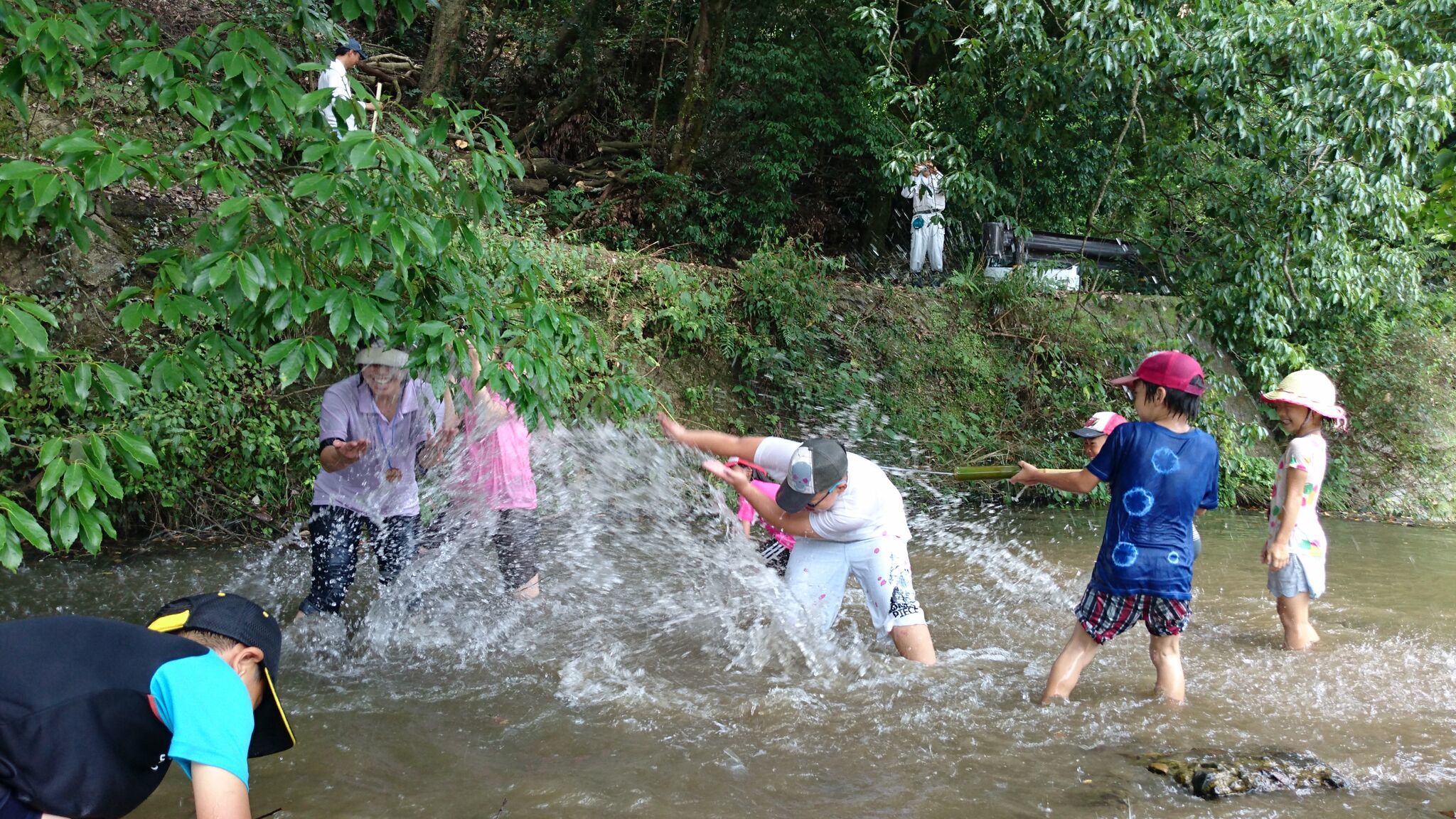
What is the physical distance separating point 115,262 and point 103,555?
7.32 feet

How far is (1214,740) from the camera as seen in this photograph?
14.2 feet

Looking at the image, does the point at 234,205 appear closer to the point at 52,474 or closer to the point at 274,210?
the point at 274,210

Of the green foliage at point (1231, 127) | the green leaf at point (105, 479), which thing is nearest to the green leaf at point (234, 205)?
the green leaf at point (105, 479)

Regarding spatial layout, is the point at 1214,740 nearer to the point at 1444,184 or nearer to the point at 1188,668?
the point at 1188,668

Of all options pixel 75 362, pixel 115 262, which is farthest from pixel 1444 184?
pixel 115 262

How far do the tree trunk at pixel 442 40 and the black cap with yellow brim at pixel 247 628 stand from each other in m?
11.9

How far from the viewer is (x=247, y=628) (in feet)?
7.47

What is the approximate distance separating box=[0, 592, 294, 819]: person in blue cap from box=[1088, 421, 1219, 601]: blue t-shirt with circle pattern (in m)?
3.52

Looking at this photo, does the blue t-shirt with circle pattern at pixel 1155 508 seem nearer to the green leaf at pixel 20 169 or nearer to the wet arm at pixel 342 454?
the wet arm at pixel 342 454

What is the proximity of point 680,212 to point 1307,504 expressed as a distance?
960cm

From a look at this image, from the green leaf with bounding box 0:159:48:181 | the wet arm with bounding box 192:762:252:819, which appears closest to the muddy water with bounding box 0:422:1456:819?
the wet arm with bounding box 192:762:252:819

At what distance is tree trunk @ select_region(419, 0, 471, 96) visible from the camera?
13.2 m

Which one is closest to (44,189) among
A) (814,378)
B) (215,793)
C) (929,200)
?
(215,793)

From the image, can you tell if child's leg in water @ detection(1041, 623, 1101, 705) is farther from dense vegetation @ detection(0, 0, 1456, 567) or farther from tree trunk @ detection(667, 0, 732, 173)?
tree trunk @ detection(667, 0, 732, 173)
